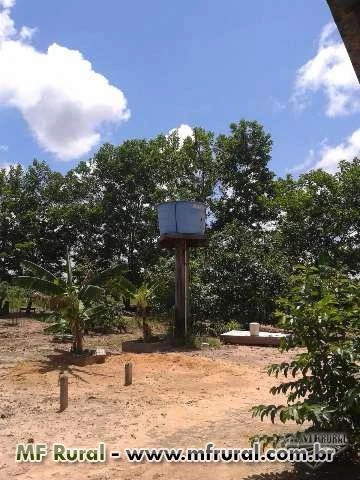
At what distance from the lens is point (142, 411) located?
7578mm

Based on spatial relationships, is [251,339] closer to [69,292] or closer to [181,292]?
[181,292]

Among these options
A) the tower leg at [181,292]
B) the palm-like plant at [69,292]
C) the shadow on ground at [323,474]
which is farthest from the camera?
the tower leg at [181,292]

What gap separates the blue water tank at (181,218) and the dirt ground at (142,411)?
4332mm

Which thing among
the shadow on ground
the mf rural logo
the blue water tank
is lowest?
the shadow on ground

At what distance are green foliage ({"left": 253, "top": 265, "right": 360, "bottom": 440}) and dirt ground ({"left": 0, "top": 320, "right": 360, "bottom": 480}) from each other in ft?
2.29

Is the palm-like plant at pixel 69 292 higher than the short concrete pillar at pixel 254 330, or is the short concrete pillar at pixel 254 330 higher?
the palm-like plant at pixel 69 292

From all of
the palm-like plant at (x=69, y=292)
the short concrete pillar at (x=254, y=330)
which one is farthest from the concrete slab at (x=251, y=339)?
the palm-like plant at (x=69, y=292)

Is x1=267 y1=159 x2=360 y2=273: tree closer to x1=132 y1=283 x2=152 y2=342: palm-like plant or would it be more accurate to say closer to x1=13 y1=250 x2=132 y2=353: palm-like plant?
x1=132 y1=283 x2=152 y2=342: palm-like plant

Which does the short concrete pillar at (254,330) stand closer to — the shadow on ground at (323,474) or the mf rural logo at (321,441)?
the shadow on ground at (323,474)

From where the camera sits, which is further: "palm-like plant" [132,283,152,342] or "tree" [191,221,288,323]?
"tree" [191,221,288,323]

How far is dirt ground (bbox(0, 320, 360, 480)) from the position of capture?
523cm

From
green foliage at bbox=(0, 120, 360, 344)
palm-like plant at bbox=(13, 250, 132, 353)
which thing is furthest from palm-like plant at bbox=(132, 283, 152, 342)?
green foliage at bbox=(0, 120, 360, 344)

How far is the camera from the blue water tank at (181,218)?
15531 mm

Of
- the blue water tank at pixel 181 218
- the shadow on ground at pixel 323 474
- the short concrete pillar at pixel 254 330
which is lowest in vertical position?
the shadow on ground at pixel 323 474
